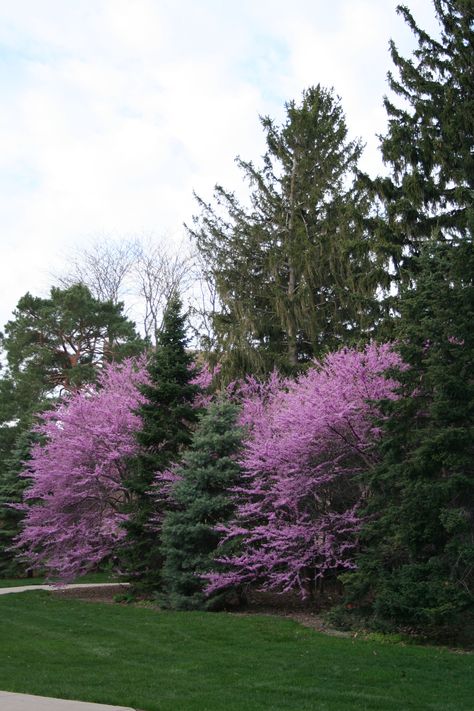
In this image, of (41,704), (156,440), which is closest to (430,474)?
(41,704)

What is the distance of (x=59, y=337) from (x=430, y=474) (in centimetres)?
2312

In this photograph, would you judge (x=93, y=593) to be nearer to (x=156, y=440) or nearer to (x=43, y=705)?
(x=156, y=440)

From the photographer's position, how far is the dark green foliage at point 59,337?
28422 millimetres

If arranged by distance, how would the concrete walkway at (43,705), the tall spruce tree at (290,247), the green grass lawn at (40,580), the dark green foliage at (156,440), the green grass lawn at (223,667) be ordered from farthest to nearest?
the tall spruce tree at (290,247)
the green grass lawn at (40,580)
the dark green foliage at (156,440)
the green grass lawn at (223,667)
the concrete walkway at (43,705)

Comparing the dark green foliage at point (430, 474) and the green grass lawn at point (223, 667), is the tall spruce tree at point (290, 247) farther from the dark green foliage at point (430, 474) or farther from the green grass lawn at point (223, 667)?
the green grass lawn at point (223, 667)

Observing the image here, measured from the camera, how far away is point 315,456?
1109cm

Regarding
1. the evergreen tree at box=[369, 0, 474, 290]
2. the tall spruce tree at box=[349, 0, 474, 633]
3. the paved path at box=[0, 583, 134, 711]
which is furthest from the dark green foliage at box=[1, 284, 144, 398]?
the paved path at box=[0, 583, 134, 711]

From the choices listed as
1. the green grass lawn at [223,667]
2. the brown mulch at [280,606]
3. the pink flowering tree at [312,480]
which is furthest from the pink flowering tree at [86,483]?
the green grass lawn at [223,667]

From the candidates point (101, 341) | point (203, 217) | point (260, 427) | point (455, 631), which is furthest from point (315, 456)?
point (101, 341)

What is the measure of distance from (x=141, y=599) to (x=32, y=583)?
7.20 meters

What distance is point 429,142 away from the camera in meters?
16.3

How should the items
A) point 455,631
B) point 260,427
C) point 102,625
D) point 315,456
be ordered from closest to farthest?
point 455,631 → point 102,625 → point 315,456 → point 260,427

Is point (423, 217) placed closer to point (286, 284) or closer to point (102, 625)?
point (286, 284)

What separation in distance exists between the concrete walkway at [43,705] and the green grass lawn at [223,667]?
0.29 meters
